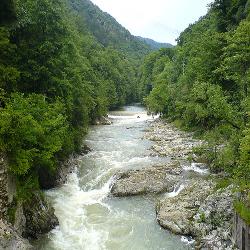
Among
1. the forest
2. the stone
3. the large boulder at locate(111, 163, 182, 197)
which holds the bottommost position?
the large boulder at locate(111, 163, 182, 197)

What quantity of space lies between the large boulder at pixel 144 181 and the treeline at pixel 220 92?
11.9ft

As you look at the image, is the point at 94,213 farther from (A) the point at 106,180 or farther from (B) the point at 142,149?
(B) the point at 142,149

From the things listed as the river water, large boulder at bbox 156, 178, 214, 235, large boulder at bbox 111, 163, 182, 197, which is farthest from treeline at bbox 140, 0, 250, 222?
the river water

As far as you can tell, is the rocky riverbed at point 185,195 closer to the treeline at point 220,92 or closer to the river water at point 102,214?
the river water at point 102,214

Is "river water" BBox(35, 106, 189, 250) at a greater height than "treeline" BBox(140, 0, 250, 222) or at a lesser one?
lesser

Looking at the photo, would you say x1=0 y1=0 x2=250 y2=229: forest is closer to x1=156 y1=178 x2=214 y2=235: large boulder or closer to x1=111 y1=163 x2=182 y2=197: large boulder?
x1=156 y1=178 x2=214 y2=235: large boulder

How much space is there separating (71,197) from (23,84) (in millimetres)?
9557

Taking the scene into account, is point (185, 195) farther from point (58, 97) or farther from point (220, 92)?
point (58, 97)

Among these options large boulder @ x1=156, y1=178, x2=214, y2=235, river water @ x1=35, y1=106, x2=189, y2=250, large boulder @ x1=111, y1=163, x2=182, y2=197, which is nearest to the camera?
river water @ x1=35, y1=106, x2=189, y2=250

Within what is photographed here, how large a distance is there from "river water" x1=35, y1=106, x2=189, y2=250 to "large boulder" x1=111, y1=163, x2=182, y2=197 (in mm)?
770

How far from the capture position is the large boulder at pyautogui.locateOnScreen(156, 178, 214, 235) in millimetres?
22448

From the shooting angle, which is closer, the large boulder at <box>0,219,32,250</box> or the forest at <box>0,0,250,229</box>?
the large boulder at <box>0,219,32,250</box>

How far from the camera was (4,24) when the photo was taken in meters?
28.6

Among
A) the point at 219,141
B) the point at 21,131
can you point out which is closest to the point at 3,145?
the point at 21,131
